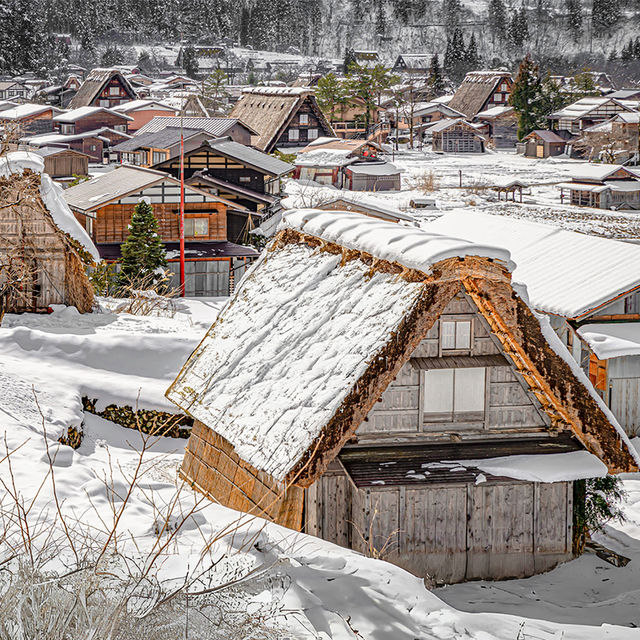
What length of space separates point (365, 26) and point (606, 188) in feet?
309

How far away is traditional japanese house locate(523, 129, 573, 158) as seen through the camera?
6412 cm

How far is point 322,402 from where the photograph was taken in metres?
7.21

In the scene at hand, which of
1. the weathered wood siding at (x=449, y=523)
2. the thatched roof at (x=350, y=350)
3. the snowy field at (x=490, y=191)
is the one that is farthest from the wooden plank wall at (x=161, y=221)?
the weathered wood siding at (x=449, y=523)

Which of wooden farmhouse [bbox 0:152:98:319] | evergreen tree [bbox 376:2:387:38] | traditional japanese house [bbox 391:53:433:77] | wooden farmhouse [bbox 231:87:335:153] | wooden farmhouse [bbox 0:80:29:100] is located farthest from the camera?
evergreen tree [bbox 376:2:387:38]

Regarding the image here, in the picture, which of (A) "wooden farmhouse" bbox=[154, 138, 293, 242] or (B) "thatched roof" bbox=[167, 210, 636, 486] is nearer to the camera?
(B) "thatched roof" bbox=[167, 210, 636, 486]

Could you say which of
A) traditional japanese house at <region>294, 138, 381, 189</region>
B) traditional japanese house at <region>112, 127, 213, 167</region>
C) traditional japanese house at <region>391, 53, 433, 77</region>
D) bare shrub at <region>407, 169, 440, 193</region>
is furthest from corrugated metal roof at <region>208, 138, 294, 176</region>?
traditional japanese house at <region>391, 53, 433, 77</region>

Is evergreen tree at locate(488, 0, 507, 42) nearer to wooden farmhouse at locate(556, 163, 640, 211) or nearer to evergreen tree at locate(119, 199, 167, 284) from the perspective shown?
wooden farmhouse at locate(556, 163, 640, 211)

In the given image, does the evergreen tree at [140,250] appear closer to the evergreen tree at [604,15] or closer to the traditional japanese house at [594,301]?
the traditional japanese house at [594,301]

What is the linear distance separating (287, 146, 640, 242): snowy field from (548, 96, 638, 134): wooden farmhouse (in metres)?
2.92

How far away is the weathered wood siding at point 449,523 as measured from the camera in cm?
770

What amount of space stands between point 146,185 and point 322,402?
20.6 meters

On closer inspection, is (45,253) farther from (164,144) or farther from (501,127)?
(501,127)

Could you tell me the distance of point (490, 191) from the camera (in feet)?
154

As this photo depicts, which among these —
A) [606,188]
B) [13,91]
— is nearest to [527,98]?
[606,188]
